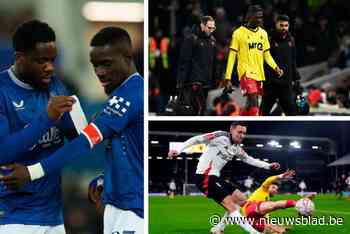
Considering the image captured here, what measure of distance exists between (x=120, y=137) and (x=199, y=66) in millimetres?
590

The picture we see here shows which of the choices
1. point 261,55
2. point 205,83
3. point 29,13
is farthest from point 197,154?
point 29,13

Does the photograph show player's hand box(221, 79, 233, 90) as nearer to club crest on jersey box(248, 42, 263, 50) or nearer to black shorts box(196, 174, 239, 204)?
club crest on jersey box(248, 42, 263, 50)

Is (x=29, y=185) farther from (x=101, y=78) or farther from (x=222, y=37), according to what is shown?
(x=222, y=37)

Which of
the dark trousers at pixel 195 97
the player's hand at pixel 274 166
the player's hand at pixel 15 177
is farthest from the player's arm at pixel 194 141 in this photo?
the player's hand at pixel 15 177

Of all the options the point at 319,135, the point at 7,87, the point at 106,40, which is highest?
the point at 106,40

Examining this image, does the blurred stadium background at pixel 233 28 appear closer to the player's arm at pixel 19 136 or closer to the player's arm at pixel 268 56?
the player's arm at pixel 268 56

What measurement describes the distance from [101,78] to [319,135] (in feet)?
4.05

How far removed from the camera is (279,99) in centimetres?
378

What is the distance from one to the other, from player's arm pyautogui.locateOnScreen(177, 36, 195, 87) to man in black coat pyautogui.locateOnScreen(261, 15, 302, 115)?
433 mm

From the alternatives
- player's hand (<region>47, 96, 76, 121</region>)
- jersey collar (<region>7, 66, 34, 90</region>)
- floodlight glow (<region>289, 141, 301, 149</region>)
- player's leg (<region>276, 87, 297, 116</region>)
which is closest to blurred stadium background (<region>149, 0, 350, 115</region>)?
player's leg (<region>276, 87, 297, 116</region>)

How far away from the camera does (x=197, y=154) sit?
3.73 metres

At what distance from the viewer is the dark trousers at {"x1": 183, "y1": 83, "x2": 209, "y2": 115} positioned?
12.3ft

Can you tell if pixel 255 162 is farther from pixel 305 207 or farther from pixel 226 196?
pixel 305 207

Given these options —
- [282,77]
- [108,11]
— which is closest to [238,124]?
[282,77]
